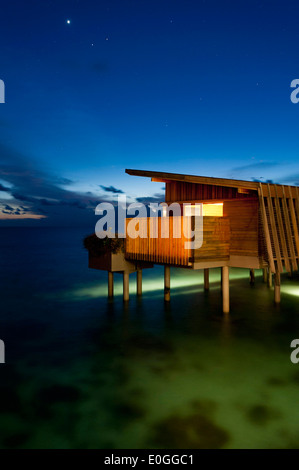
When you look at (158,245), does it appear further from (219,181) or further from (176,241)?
(219,181)

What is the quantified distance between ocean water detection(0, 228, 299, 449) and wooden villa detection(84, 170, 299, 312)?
96.0 inches

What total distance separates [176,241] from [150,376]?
656cm

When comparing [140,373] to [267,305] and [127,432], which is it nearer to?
[127,432]

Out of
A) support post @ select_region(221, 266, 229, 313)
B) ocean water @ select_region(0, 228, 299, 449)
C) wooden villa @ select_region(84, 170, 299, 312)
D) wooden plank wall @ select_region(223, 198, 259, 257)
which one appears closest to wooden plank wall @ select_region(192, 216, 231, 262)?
wooden villa @ select_region(84, 170, 299, 312)

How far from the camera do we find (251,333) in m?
14.0

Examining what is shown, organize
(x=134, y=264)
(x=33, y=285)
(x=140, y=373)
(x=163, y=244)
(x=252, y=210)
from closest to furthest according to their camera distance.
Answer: (x=140, y=373) → (x=252, y=210) → (x=163, y=244) → (x=134, y=264) → (x=33, y=285)

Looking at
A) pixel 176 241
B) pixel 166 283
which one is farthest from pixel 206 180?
pixel 166 283

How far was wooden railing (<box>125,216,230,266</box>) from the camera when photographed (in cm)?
1488

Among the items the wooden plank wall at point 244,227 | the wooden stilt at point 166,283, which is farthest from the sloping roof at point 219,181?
the wooden stilt at point 166,283

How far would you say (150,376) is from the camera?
994 cm

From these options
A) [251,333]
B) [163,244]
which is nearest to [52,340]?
[163,244]

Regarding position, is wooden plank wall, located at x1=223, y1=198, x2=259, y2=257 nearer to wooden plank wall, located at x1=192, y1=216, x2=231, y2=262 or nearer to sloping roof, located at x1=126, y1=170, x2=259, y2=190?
wooden plank wall, located at x1=192, y1=216, x2=231, y2=262
